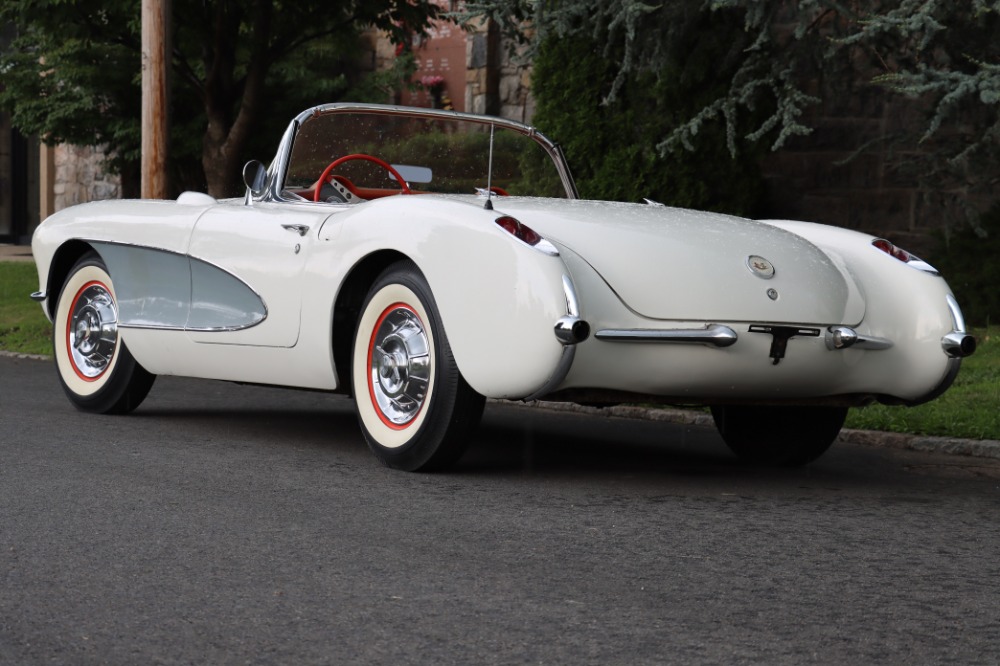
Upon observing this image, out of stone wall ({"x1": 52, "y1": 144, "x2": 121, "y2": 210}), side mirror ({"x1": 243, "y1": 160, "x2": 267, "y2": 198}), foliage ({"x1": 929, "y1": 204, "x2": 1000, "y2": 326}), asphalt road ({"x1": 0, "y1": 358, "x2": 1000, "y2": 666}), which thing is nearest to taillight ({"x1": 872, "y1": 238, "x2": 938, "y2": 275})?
asphalt road ({"x1": 0, "y1": 358, "x2": 1000, "y2": 666})

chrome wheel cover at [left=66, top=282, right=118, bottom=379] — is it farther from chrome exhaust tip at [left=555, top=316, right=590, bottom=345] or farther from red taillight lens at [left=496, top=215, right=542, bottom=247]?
chrome exhaust tip at [left=555, top=316, right=590, bottom=345]

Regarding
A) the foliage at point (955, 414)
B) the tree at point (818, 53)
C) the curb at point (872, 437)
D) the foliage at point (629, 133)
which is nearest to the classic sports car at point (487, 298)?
the curb at point (872, 437)

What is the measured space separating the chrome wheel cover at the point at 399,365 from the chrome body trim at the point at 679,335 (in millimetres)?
752

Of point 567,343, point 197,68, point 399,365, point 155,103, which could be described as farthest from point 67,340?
point 197,68

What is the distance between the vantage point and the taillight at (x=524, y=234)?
5.14 metres

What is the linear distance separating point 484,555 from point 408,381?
150 centimetres

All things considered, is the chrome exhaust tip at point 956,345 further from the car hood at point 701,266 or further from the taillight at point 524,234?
the taillight at point 524,234

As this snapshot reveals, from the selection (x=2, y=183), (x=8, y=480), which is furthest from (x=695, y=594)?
(x=2, y=183)

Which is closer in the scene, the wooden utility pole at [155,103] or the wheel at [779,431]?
the wheel at [779,431]

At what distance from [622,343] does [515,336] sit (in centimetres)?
37

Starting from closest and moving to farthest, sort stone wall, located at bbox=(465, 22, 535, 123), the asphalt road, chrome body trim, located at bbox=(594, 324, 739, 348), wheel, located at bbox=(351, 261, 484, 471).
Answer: the asphalt road, chrome body trim, located at bbox=(594, 324, 739, 348), wheel, located at bbox=(351, 261, 484, 471), stone wall, located at bbox=(465, 22, 535, 123)

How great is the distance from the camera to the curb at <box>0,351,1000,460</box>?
6977 millimetres

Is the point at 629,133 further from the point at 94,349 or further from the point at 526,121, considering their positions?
the point at 526,121

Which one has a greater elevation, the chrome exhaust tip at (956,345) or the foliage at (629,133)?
the foliage at (629,133)
